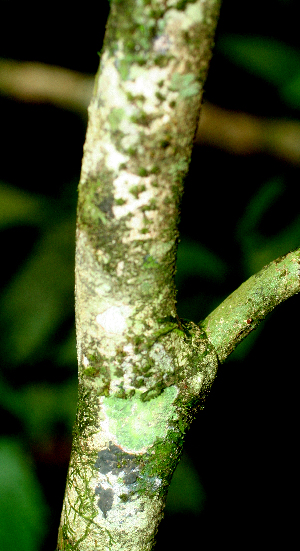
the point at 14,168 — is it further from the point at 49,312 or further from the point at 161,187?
the point at 161,187

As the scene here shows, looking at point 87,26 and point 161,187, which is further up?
point 87,26

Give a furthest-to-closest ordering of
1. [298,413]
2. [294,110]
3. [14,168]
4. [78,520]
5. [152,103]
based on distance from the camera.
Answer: [14,168], [294,110], [298,413], [78,520], [152,103]

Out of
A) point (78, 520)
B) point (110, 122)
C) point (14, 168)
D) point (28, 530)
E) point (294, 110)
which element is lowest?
point (28, 530)

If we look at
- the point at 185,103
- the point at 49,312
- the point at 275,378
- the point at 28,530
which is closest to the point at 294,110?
the point at 275,378

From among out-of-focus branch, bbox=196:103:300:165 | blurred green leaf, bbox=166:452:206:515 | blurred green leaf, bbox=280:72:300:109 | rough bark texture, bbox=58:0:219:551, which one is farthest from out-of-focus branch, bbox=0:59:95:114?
blurred green leaf, bbox=166:452:206:515

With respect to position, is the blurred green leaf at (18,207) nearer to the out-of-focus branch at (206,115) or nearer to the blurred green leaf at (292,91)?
the out-of-focus branch at (206,115)

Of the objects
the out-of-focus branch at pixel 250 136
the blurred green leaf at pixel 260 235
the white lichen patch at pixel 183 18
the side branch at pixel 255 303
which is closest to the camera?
the white lichen patch at pixel 183 18

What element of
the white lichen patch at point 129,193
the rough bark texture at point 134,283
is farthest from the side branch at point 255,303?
the white lichen patch at point 129,193
